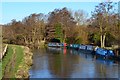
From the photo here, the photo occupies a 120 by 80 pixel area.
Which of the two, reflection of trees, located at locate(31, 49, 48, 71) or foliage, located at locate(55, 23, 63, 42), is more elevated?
foliage, located at locate(55, 23, 63, 42)

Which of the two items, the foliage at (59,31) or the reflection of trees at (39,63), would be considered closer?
the reflection of trees at (39,63)

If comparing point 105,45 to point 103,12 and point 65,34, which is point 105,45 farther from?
point 65,34

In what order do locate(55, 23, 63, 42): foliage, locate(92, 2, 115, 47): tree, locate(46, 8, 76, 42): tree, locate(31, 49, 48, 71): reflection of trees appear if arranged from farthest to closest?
locate(55, 23, 63, 42): foliage → locate(46, 8, 76, 42): tree → locate(92, 2, 115, 47): tree → locate(31, 49, 48, 71): reflection of trees

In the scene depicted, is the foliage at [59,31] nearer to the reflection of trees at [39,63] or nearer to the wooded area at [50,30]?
the wooded area at [50,30]

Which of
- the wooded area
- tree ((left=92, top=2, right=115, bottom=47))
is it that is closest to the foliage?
the wooded area

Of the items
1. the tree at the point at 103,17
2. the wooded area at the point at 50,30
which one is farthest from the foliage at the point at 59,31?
the tree at the point at 103,17

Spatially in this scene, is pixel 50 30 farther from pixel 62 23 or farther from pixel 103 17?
pixel 103 17

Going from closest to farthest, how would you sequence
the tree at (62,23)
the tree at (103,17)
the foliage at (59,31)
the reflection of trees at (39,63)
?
the reflection of trees at (39,63)
the tree at (103,17)
the tree at (62,23)
the foliage at (59,31)

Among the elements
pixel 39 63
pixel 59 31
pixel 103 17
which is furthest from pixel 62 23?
pixel 39 63

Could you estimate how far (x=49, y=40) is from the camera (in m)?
63.1

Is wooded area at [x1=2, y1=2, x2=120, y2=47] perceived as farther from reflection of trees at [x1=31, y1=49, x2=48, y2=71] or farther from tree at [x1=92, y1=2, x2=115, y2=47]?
reflection of trees at [x1=31, y1=49, x2=48, y2=71]

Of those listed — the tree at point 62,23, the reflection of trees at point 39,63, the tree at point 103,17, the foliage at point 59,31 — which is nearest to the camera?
the reflection of trees at point 39,63

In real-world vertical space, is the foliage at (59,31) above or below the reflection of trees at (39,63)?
above

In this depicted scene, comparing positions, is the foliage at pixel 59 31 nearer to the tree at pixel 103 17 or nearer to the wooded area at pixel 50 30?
the wooded area at pixel 50 30
